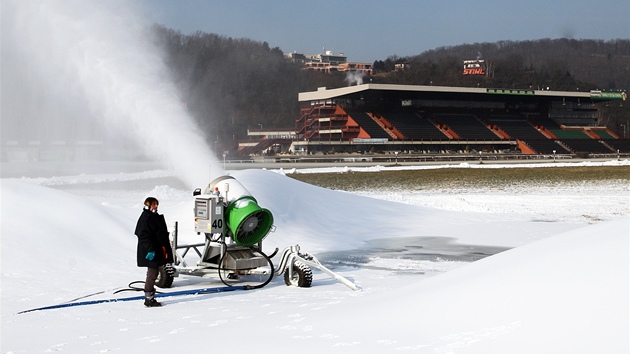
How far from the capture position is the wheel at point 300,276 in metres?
12.2

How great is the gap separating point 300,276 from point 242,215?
1.39 meters

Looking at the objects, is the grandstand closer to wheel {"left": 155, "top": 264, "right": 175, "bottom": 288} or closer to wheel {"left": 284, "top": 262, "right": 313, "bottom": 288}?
wheel {"left": 284, "top": 262, "right": 313, "bottom": 288}

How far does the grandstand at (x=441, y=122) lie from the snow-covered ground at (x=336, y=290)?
80411 millimetres

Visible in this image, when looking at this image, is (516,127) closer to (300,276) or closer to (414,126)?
(414,126)

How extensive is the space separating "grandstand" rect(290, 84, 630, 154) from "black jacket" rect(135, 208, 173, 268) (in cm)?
8863

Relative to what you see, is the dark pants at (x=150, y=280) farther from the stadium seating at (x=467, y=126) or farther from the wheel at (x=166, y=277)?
the stadium seating at (x=467, y=126)

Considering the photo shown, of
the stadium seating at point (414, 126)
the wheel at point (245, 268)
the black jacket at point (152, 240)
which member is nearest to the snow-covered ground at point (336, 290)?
the wheel at point (245, 268)

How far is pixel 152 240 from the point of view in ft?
35.3

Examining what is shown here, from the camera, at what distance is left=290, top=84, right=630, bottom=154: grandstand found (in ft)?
340

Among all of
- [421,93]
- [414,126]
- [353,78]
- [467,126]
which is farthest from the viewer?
[353,78]

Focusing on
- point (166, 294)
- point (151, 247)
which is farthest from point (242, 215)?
point (151, 247)

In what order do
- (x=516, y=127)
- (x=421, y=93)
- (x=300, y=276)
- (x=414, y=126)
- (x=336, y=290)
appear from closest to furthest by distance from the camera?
(x=336, y=290) → (x=300, y=276) → (x=414, y=126) → (x=421, y=93) → (x=516, y=127)

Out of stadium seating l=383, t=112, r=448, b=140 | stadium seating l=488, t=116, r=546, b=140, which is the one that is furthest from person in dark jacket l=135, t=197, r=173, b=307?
stadium seating l=488, t=116, r=546, b=140

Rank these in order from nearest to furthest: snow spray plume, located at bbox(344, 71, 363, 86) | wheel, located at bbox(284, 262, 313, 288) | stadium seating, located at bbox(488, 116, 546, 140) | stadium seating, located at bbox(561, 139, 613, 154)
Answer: wheel, located at bbox(284, 262, 313, 288), stadium seating, located at bbox(561, 139, 613, 154), stadium seating, located at bbox(488, 116, 546, 140), snow spray plume, located at bbox(344, 71, 363, 86)
